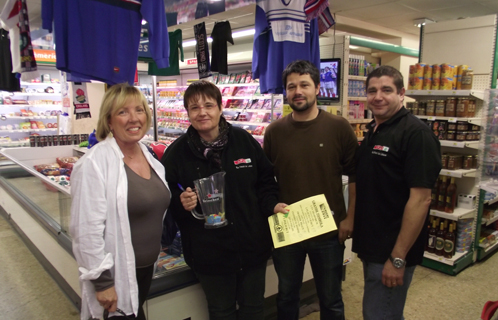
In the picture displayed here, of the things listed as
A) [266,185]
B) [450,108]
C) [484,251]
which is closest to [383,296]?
[266,185]

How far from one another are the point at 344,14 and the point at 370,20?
3.09 feet

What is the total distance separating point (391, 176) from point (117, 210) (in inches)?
Result: 55.7

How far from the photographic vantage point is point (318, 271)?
2.19 meters

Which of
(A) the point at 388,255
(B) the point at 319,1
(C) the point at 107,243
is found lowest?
(A) the point at 388,255

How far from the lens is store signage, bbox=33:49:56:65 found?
9193mm

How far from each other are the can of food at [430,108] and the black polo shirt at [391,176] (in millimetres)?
2385

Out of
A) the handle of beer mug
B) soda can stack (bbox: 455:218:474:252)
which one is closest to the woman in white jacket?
the handle of beer mug

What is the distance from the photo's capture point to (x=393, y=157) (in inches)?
74.5

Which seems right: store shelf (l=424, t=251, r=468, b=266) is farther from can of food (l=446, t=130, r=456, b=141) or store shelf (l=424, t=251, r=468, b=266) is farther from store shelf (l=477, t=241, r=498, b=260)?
can of food (l=446, t=130, r=456, b=141)

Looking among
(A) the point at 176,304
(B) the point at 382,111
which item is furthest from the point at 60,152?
(B) the point at 382,111

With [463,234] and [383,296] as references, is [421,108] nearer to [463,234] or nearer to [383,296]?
[463,234]

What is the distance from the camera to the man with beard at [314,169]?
210 centimetres

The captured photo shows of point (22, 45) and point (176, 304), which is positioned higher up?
point (22, 45)

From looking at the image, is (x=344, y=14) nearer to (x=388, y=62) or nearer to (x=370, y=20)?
(x=370, y=20)
